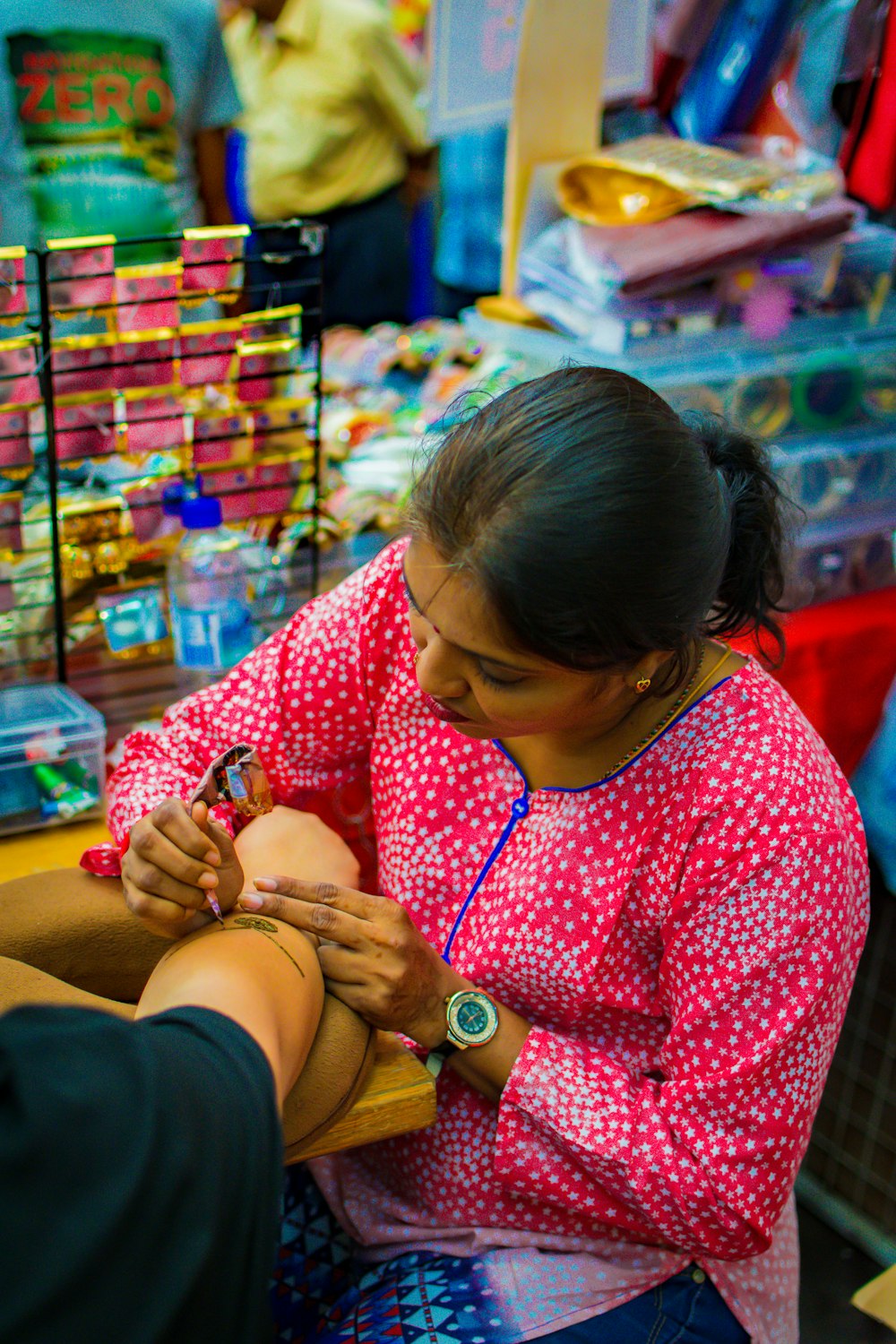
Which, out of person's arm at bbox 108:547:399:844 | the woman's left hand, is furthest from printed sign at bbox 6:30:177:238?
the woman's left hand

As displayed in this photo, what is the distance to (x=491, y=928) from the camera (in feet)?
3.76

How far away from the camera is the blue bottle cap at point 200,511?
149 centimetres

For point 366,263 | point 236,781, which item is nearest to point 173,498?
point 236,781

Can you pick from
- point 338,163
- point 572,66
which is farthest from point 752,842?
point 338,163

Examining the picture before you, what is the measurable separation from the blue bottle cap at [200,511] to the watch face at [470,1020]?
2.32 ft

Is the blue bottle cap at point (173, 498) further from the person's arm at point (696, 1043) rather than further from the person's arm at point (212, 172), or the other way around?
the person's arm at point (212, 172)

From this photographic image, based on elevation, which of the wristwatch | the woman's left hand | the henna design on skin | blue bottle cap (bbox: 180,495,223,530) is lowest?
the wristwatch

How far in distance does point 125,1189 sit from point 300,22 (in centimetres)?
402

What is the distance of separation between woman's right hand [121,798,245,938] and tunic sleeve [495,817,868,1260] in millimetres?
313

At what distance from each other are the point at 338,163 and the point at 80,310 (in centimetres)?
300

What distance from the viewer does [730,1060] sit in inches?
39.6

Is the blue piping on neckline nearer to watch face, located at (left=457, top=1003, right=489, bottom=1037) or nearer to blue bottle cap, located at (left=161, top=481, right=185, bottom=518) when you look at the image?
watch face, located at (left=457, top=1003, right=489, bottom=1037)

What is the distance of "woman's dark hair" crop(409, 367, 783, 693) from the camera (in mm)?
926

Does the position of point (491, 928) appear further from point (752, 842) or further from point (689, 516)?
point (689, 516)
